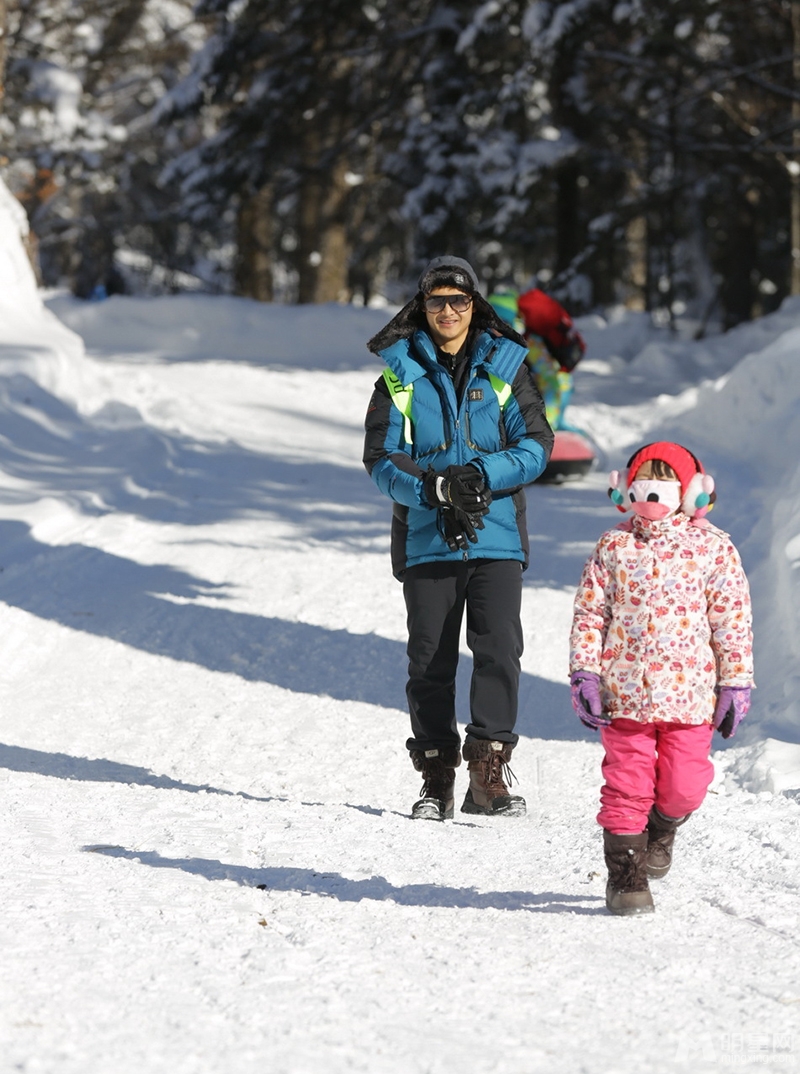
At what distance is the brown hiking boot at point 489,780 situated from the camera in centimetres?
484

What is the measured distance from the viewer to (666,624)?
146 inches

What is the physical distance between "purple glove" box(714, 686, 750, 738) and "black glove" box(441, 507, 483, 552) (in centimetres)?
115

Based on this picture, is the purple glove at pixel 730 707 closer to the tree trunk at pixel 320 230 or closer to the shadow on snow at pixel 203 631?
the shadow on snow at pixel 203 631

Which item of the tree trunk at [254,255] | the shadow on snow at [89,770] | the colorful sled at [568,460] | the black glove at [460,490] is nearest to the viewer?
the black glove at [460,490]

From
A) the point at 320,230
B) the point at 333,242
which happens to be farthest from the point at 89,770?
the point at 333,242

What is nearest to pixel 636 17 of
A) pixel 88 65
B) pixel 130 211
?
pixel 88 65

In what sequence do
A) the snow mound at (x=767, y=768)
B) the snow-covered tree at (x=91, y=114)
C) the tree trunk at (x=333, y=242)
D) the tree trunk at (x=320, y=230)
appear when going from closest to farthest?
the snow mound at (x=767, y=768) < the tree trunk at (x=320, y=230) < the tree trunk at (x=333, y=242) < the snow-covered tree at (x=91, y=114)

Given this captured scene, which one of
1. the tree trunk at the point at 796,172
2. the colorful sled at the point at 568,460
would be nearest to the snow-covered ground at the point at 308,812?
the colorful sled at the point at 568,460

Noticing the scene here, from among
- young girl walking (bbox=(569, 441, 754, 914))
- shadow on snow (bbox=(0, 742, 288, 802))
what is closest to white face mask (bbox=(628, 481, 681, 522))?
young girl walking (bbox=(569, 441, 754, 914))

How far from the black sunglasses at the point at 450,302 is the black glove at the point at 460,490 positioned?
55 centimetres

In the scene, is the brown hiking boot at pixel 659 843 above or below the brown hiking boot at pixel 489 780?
above

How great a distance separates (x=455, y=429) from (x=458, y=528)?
13.3 inches

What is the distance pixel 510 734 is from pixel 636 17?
16904 millimetres

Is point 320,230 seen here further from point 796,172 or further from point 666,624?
point 666,624
